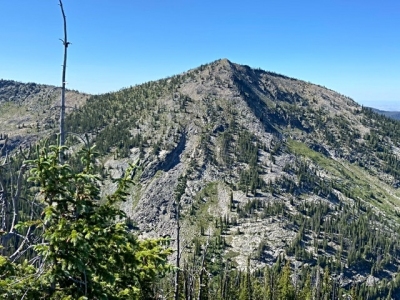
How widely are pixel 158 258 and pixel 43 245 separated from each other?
434cm

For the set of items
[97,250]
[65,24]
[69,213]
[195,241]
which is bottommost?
[195,241]

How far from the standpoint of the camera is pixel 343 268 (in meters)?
200

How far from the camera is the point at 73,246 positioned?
440 inches

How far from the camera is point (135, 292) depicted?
13672mm

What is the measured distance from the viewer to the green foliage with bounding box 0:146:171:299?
11.0 metres

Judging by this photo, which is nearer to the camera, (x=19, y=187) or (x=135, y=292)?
(x=19, y=187)

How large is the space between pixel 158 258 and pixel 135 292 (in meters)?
1.46

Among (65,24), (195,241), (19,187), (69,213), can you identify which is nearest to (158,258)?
(69,213)

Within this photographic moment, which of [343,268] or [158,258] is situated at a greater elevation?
[158,258]

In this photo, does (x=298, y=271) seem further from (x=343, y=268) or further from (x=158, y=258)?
(x=158, y=258)

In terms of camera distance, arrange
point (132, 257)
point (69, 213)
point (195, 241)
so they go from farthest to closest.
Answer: point (195, 241) < point (132, 257) < point (69, 213)

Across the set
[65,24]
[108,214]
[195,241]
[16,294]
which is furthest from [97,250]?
[195,241]

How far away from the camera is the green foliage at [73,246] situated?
36.1ft

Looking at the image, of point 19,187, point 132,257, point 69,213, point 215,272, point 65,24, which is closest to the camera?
point 19,187
